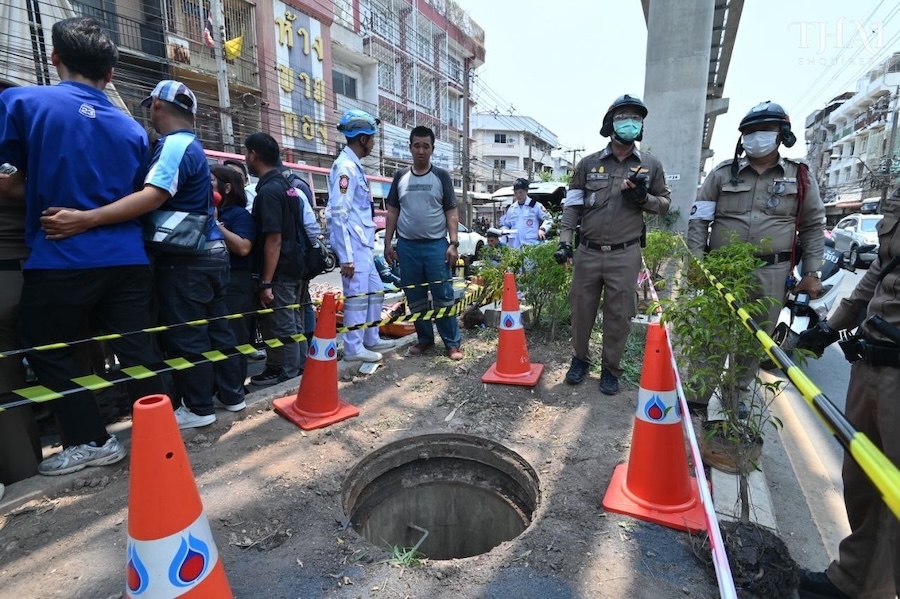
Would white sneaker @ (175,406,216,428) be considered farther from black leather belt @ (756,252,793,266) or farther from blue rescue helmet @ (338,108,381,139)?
black leather belt @ (756,252,793,266)

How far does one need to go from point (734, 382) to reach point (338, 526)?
6.43 feet

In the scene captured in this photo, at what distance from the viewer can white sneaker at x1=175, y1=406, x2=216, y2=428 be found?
9.30 ft

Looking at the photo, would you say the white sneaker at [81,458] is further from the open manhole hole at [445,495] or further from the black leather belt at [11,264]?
the open manhole hole at [445,495]

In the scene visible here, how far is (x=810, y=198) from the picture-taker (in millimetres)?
2947

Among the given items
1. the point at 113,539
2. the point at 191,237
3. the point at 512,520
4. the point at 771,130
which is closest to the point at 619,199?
the point at 771,130

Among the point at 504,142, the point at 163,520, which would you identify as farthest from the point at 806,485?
the point at 504,142

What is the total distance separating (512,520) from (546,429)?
0.60 meters

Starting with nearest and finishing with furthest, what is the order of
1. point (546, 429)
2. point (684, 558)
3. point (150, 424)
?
point (150, 424), point (684, 558), point (546, 429)

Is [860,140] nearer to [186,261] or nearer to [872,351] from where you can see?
[872,351]

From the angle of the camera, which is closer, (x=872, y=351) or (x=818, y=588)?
(x=872, y=351)

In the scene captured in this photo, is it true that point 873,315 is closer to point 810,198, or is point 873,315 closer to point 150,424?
point 810,198

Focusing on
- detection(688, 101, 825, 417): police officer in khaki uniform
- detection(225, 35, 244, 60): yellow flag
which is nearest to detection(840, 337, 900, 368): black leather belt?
detection(688, 101, 825, 417): police officer in khaki uniform

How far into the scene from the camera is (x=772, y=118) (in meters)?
2.92

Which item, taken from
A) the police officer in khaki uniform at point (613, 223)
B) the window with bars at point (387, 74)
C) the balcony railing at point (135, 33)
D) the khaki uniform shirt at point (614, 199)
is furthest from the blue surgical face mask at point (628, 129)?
the window with bars at point (387, 74)
